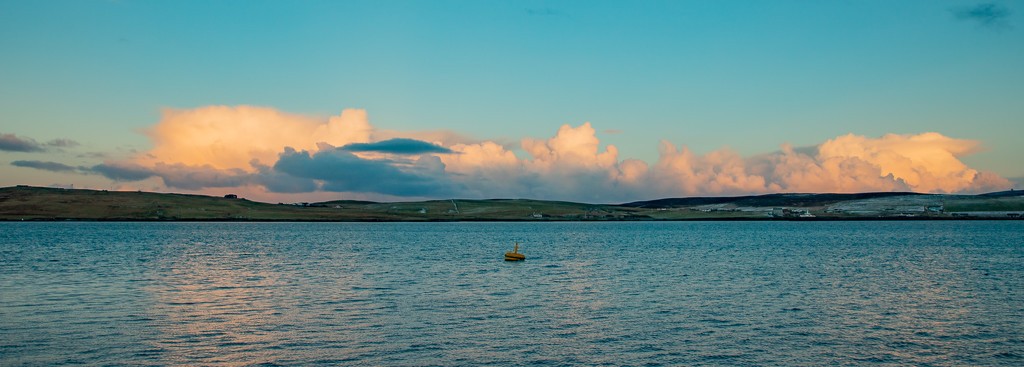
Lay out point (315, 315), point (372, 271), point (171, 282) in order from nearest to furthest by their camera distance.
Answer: point (315, 315) < point (171, 282) < point (372, 271)

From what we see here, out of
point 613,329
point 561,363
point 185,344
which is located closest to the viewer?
point 561,363

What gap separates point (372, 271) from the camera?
55.3 meters

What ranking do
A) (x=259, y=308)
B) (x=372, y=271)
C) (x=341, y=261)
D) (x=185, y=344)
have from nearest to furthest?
(x=185, y=344), (x=259, y=308), (x=372, y=271), (x=341, y=261)

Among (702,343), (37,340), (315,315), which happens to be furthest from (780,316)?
(37,340)

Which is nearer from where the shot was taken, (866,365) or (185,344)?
(866,365)

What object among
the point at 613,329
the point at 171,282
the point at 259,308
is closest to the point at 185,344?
the point at 259,308

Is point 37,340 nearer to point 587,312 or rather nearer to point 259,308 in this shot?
point 259,308

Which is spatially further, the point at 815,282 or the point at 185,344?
the point at 815,282

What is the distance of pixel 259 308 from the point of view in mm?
33969

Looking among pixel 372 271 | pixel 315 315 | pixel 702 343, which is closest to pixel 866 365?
pixel 702 343

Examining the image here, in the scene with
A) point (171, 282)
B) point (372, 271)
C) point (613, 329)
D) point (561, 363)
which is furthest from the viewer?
point (372, 271)

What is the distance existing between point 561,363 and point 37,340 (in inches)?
791

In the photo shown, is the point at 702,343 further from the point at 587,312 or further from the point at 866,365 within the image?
the point at 587,312

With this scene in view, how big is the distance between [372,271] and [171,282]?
15344mm
